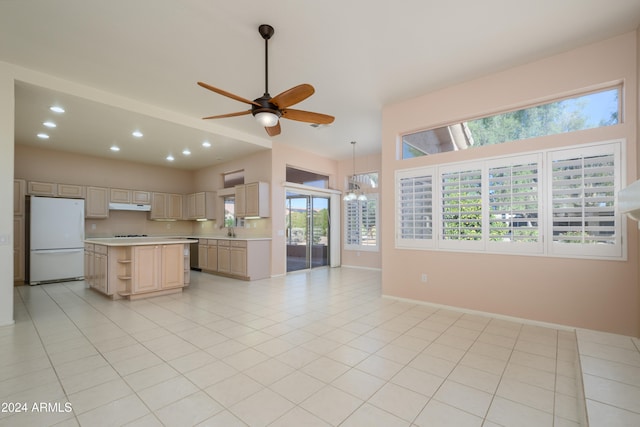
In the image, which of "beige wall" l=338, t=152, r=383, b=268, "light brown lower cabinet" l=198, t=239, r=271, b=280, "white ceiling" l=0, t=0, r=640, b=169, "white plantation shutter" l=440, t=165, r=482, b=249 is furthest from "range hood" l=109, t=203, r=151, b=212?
"white plantation shutter" l=440, t=165, r=482, b=249

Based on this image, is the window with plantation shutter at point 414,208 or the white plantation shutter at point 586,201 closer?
the white plantation shutter at point 586,201

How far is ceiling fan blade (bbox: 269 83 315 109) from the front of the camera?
2559 mm

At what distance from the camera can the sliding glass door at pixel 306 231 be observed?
7.37m

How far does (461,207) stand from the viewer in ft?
13.2

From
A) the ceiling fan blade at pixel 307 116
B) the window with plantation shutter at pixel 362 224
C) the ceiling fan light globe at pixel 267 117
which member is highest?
the ceiling fan blade at pixel 307 116

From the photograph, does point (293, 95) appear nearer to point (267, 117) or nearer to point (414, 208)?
point (267, 117)

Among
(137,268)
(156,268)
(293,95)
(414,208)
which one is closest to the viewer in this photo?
(293,95)

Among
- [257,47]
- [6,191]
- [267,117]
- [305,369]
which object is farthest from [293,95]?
[6,191]

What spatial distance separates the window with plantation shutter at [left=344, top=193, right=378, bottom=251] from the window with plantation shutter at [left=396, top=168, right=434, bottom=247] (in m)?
3.08

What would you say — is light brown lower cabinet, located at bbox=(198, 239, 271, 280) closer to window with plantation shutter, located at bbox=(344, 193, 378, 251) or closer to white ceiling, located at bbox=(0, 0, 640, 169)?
window with plantation shutter, located at bbox=(344, 193, 378, 251)

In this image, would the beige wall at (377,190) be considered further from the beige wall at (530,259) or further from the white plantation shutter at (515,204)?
the white plantation shutter at (515,204)

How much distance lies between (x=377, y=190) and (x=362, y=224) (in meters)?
1.01

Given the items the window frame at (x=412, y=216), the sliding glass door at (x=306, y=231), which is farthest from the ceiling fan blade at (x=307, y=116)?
the sliding glass door at (x=306, y=231)

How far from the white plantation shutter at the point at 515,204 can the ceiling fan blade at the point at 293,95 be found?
8.70 feet
